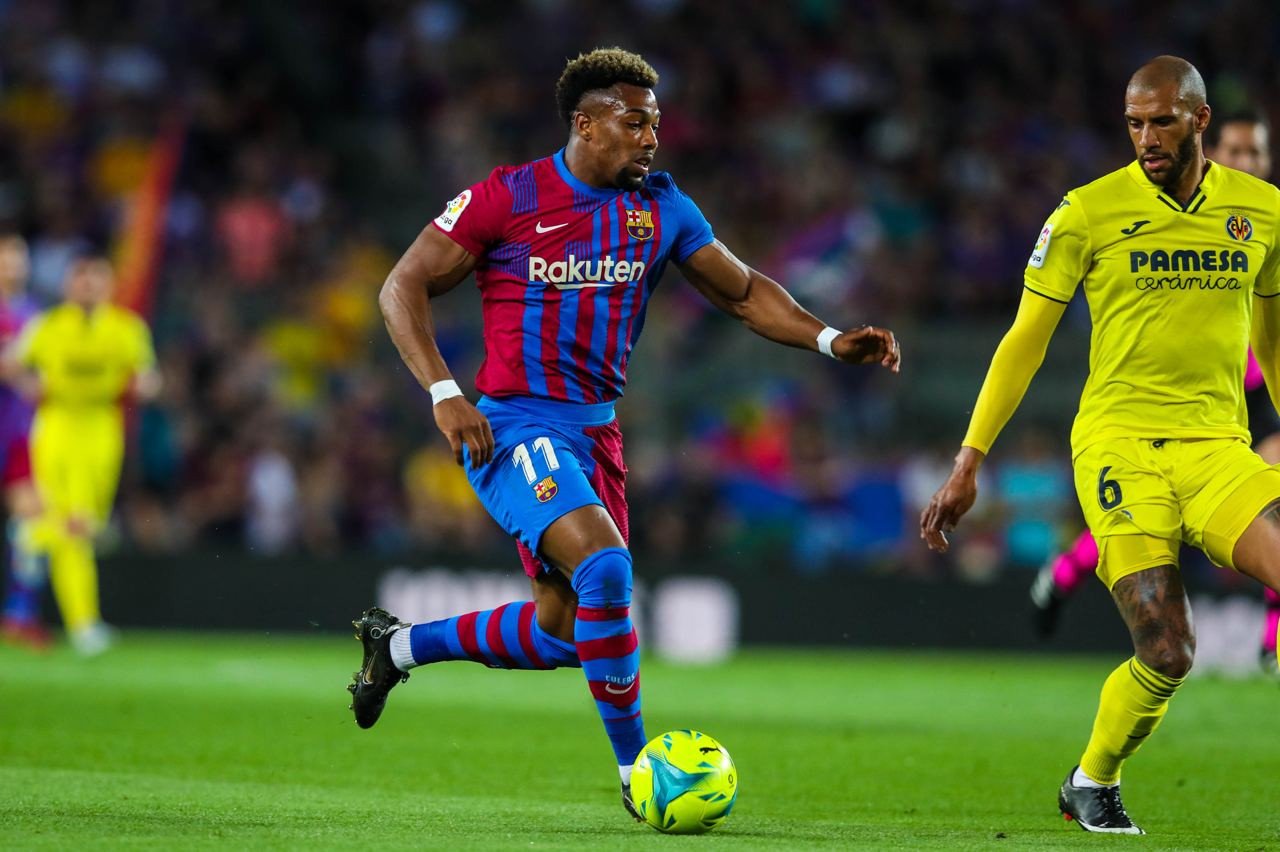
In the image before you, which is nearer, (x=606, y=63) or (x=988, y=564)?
(x=606, y=63)

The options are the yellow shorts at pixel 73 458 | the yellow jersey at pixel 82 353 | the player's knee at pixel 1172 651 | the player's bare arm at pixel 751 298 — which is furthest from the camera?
the yellow shorts at pixel 73 458

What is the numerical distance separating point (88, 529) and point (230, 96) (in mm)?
6760

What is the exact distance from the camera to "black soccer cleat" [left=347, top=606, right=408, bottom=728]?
7301 mm

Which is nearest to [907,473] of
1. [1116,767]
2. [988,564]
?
[988,564]

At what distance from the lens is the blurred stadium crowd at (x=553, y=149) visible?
53.5 feet

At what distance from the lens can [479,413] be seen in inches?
255

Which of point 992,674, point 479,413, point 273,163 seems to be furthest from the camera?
point 273,163

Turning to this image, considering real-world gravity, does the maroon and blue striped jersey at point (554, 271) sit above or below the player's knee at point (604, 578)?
above

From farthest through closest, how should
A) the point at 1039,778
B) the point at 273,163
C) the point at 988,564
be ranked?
the point at 273,163 → the point at 988,564 → the point at 1039,778

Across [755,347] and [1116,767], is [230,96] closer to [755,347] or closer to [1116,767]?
[755,347]

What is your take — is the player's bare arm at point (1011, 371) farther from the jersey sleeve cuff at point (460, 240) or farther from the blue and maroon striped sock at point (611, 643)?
the jersey sleeve cuff at point (460, 240)

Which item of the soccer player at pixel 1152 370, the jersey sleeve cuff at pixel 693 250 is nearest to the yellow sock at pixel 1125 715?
the soccer player at pixel 1152 370

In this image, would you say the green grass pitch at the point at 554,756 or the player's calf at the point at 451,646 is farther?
the player's calf at the point at 451,646

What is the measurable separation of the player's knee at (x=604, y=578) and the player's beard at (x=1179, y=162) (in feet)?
7.27
